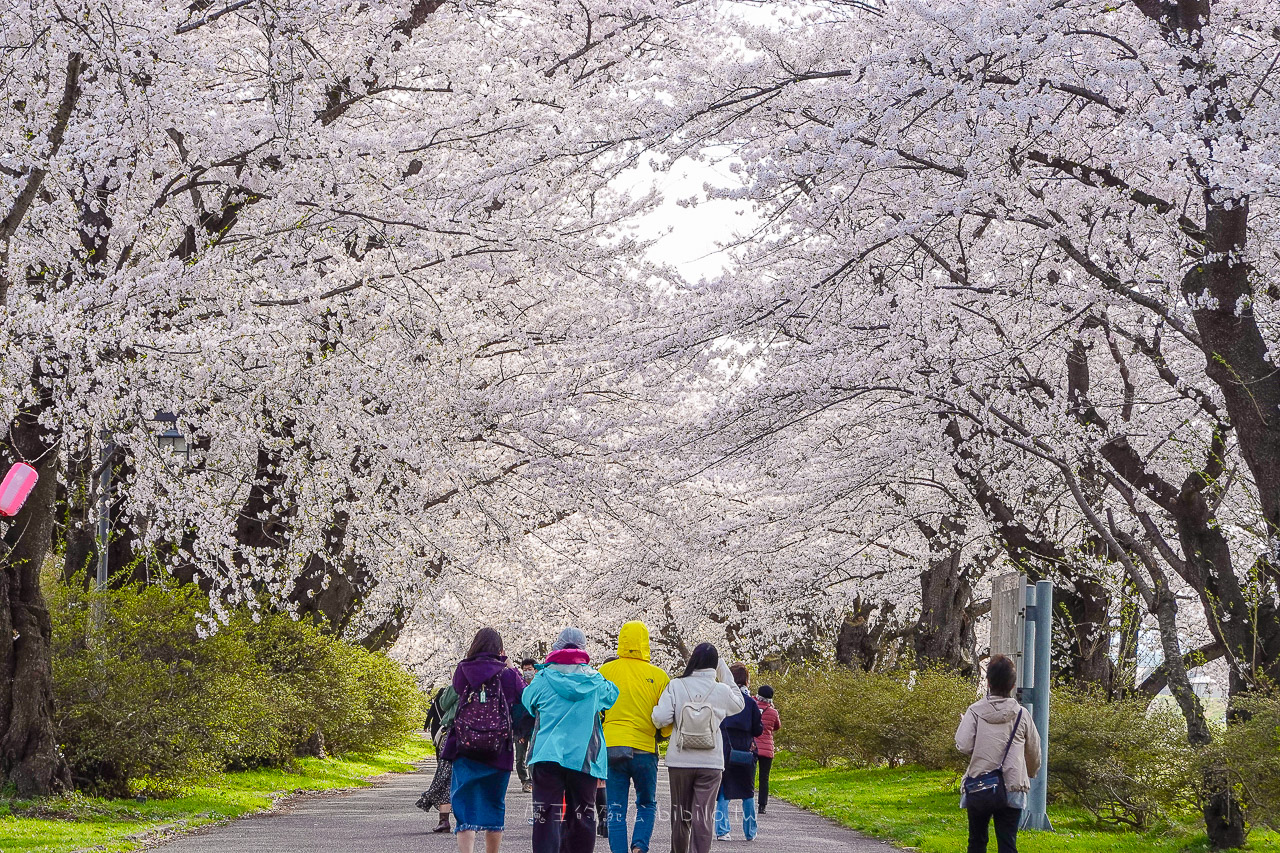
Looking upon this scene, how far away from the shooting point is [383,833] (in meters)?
14.0

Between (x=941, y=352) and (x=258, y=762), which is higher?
(x=941, y=352)

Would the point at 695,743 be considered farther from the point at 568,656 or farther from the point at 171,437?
the point at 171,437

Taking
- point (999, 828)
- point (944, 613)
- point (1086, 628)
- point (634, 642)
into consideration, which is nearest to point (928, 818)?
point (1086, 628)

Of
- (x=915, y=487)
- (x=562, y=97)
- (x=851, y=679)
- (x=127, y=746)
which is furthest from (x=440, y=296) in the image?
(x=851, y=679)

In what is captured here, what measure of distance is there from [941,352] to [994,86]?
3.60 m

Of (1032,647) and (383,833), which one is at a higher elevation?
(1032,647)

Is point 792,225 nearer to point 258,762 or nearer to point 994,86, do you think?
point 994,86

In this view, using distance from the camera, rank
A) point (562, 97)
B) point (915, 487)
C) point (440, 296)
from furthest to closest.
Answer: point (915, 487) < point (440, 296) < point (562, 97)

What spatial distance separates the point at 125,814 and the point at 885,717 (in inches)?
535

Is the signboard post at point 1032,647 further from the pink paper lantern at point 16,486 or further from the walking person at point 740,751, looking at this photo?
the pink paper lantern at point 16,486

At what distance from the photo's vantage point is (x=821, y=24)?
13.3 meters

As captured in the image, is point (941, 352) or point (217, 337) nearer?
point (217, 337)

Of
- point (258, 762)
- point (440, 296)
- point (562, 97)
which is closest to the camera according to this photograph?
point (562, 97)

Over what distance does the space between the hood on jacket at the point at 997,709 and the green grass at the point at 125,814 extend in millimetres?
6667
